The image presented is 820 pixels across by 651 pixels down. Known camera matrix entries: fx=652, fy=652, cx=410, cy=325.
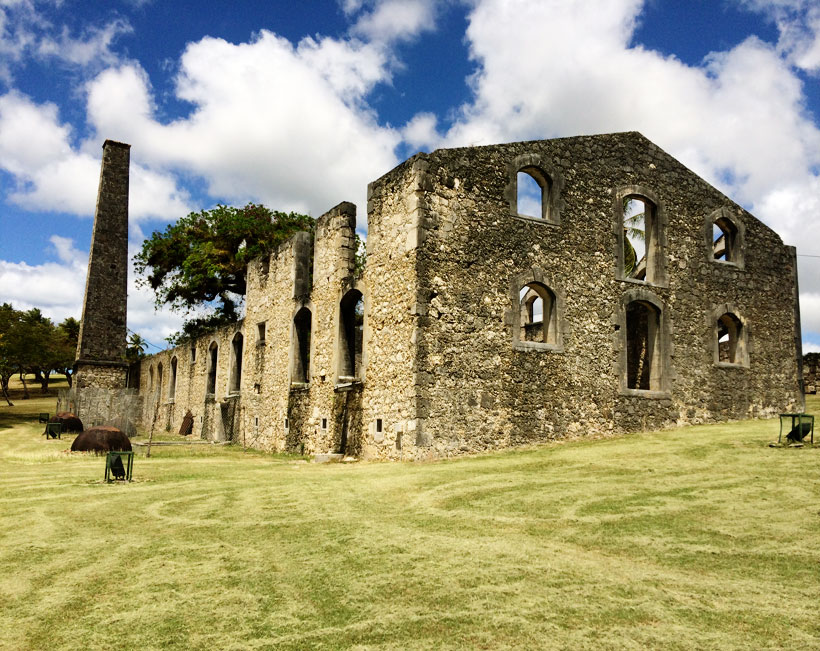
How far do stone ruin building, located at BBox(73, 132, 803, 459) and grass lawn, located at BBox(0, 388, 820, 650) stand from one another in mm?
3180

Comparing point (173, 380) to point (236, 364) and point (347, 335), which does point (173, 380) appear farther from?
point (347, 335)

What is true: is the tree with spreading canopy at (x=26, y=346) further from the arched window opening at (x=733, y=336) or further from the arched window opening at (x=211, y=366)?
the arched window opening at (x=733, y=336)

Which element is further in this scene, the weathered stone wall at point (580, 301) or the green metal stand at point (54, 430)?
the green metal stand at point (54, 430)

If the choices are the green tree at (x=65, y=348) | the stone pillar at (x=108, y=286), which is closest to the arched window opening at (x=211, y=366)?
the stone pillar at (x=108, y=286)

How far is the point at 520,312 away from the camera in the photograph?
15.6 meters

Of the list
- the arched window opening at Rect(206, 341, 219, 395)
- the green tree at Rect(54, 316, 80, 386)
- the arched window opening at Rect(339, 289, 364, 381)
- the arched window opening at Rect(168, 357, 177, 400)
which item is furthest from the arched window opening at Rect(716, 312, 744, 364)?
the green tree at Rect(54, 316, 80, 386)

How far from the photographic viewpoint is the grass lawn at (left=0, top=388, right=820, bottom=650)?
3795 mm

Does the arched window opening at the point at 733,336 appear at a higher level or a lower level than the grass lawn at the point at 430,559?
higher

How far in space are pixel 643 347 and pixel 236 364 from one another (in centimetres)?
1341

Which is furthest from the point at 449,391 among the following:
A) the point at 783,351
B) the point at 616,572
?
the point at 783,351

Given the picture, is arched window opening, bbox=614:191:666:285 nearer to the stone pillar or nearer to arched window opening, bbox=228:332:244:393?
arched window opening, bbox=228:332:244:393

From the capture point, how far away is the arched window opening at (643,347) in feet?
50.4

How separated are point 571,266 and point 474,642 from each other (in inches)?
448

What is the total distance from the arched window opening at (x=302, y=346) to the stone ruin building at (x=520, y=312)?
53mm
